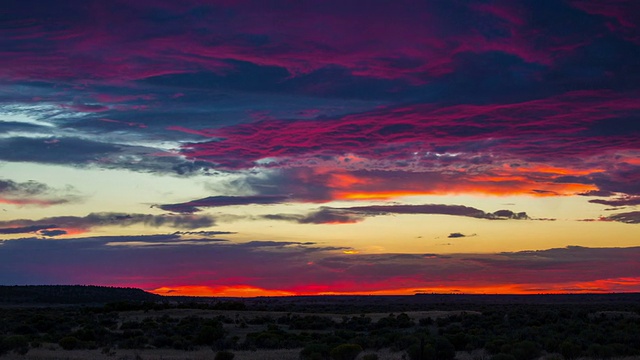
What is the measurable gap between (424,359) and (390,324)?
2805 cm

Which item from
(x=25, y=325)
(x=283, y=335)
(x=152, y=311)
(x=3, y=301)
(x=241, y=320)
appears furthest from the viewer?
(x=3, y=301)

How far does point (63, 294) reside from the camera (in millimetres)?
151125

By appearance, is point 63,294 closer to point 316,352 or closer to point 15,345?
point 15,345

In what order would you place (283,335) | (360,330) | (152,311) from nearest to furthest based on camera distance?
(283,335), (360,330), (152,311)

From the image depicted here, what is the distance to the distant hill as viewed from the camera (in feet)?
429

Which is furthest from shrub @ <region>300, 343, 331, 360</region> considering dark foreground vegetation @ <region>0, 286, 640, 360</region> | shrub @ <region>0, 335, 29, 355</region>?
shrub @ <region>0, 335, 29, 355</region>

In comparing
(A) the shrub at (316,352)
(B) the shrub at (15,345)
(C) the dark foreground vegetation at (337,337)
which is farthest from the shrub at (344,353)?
(B) the shrub at (15,345)

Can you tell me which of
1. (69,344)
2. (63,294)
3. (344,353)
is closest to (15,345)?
(69,344)

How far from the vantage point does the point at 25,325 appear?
4766cm

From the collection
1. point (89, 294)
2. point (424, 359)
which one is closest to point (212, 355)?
point (424, 359)

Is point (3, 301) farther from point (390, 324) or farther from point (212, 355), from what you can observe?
point (212, 355)

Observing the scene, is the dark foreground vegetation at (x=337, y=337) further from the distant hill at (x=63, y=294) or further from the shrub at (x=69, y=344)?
the distant hill at (x=63, y=294)

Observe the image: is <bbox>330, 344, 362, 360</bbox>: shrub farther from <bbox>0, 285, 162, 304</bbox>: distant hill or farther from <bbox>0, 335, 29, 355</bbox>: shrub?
<bbox>0, 285, 162, 304</bbox>: distant hill

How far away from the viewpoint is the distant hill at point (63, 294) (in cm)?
13064
